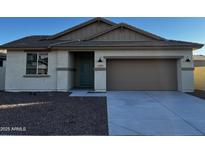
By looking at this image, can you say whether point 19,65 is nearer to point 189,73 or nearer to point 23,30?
point 23,30

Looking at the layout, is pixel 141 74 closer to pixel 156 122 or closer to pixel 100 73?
pixel 100 73

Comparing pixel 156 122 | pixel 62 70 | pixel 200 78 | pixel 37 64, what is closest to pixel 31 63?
pixel 37 64

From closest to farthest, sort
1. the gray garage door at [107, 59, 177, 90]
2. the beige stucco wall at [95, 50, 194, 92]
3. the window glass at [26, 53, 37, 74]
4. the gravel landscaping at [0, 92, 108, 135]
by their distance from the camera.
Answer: the gravel landscaping at [0, 92, 108, 135] < the beige stucco wall at [95, 50, 194, 92] < the gray garage door at [107, 59, 177, 90] < the window glass at [26, 53, 37, 74]

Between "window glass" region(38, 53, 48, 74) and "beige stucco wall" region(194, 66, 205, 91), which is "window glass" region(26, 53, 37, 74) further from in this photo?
"beige stucco wall" region(194, 66, 205, 91)

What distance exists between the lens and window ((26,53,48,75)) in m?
12.5

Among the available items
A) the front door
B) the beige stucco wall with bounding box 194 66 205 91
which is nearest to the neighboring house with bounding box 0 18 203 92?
the front door

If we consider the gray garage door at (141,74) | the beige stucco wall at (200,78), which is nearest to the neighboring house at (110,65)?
the gray garage door at (141,74)

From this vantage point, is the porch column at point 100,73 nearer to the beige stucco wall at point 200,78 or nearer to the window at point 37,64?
the window at point 37,64

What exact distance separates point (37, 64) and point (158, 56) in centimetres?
894

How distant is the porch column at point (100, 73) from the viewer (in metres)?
11.9

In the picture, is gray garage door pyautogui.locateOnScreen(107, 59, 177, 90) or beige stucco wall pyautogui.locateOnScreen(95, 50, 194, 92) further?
gray garage door pyautogui.locateOnScreen(107, 59, 177, 90)

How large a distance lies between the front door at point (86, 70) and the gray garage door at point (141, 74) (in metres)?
2.30

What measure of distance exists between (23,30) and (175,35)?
14297 millimetres

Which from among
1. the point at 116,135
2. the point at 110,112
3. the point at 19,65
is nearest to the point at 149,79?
the point at 110,112
